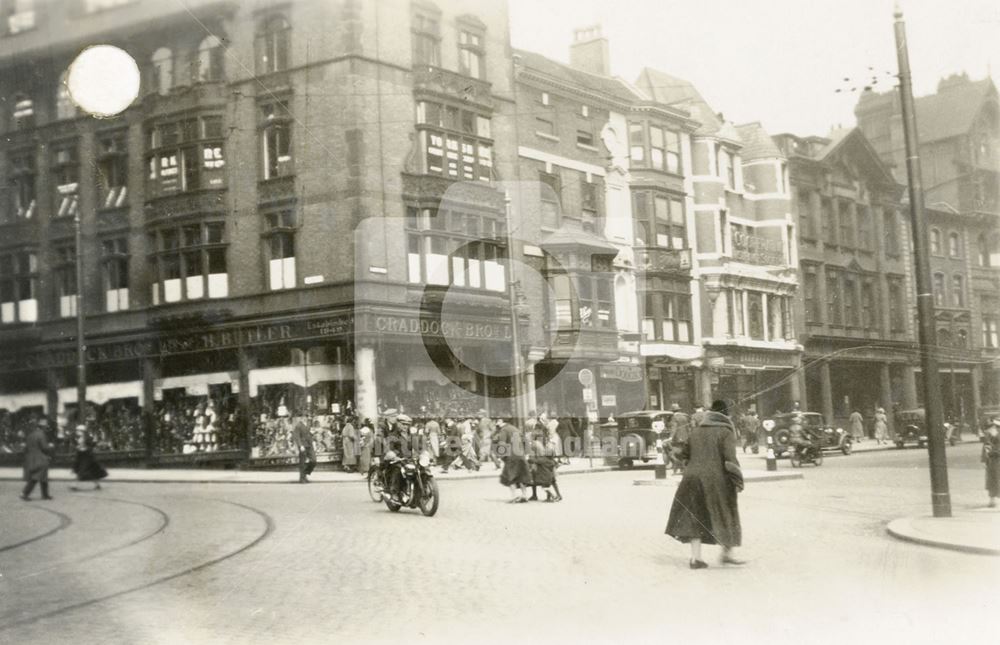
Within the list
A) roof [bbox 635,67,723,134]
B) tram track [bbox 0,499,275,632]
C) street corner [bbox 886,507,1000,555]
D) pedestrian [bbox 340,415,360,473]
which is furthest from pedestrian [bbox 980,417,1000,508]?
tram track [bbox 0,499,275,632]

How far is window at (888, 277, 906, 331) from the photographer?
7488 millimetres

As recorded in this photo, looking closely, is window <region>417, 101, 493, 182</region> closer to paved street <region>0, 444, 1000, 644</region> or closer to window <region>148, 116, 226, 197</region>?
window <region>148, 116, 226, 197</region>

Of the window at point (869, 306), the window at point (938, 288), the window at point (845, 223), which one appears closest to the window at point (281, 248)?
the window at point (845, 223)

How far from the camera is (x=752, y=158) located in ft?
23.0

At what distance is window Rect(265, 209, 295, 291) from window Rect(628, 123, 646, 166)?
261 centimetres

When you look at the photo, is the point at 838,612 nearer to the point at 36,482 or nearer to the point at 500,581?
the point at 500,581

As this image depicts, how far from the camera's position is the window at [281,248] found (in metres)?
7.08

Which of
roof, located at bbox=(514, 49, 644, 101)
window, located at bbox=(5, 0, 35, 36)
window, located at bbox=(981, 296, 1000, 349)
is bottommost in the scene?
window, located at bbox=(981, 296, 1000, 349)

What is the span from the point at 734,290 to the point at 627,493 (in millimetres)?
1938

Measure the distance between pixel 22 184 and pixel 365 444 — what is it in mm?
A: 3571

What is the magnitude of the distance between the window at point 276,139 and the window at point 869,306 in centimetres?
453

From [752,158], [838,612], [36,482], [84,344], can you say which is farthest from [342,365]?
[838,612]

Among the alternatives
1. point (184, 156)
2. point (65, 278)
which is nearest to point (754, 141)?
point (184, 156)

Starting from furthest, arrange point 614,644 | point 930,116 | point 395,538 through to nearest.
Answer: point 395,538, point 930,116, point 614,644
